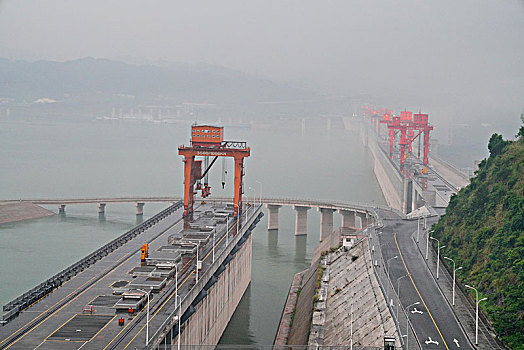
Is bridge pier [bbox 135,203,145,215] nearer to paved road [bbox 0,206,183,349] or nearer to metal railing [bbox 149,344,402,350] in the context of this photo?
paved road [bbox 0,206,183,349]

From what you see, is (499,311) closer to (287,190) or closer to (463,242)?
(463,242)

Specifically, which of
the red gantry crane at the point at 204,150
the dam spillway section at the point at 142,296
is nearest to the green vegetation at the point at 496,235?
the dam spillway section at the point at 142,296

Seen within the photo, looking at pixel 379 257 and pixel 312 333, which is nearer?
pixel 312 333

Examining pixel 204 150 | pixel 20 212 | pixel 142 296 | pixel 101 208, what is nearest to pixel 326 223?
pixel 204 150

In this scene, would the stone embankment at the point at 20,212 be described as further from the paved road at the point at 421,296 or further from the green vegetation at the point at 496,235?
the green vegetation at the point at 496,235

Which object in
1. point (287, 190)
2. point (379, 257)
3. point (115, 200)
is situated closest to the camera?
point (379, 257)

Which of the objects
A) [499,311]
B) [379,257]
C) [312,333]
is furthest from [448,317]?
[379,257]
